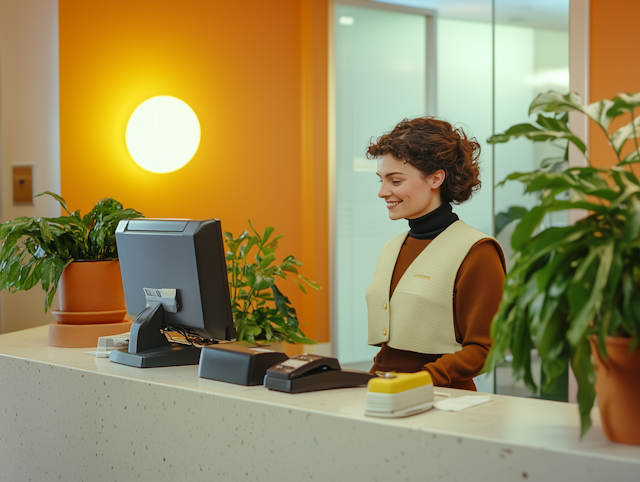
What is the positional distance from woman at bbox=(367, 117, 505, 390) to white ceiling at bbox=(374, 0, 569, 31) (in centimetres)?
175

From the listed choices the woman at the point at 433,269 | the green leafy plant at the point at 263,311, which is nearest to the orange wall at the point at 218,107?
the green leafy plant at the point at 263,311

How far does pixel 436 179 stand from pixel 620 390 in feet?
3.62

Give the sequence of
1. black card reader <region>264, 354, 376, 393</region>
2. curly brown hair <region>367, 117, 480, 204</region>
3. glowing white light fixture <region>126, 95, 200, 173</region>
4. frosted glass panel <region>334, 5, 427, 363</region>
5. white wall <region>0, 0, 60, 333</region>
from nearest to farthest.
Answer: black card reader <region>264, 354, 376, 393</region> < curly brown hair <region>367, 117, 480, 204</region> < white wall <region>0, 0, 60, 333</region> < glowing white light fixture <region>126, 95, 200, 173</region> < frosted glass panel <region>334, 5, 427, 363</region>

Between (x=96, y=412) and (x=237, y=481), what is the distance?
0.50 metres

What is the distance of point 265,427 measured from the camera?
4.51 ft

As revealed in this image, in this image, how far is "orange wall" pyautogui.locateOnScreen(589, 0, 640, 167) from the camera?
3053 mm

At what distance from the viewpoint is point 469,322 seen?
184 centimetres

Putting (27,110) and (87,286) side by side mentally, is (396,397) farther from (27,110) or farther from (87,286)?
(27,110)

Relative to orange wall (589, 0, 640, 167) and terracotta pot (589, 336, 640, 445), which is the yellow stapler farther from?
orange wall (589, 0, 640, 167)

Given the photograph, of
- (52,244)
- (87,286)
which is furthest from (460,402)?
(52,244)

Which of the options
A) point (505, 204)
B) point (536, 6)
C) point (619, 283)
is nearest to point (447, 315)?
point (619, 283)

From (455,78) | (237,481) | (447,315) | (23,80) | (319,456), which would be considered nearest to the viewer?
(319,456)

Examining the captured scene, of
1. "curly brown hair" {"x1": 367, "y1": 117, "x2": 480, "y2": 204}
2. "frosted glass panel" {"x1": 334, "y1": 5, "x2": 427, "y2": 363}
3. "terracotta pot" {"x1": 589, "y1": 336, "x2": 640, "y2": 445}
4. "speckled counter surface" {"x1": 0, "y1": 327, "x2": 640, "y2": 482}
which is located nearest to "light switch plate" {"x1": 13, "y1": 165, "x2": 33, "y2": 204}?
"speckled counter surface" {"x1": 0, "y1": 327, "x2": 640, "y2": 482}

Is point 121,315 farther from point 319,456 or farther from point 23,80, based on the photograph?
point 23,80
